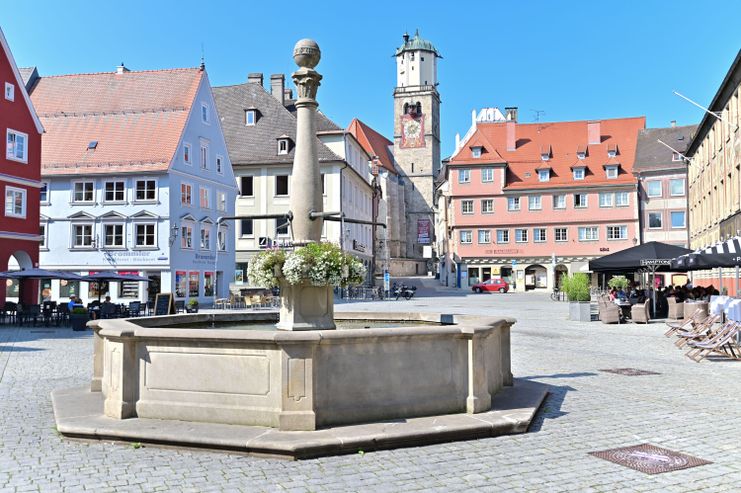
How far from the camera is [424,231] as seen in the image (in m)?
108

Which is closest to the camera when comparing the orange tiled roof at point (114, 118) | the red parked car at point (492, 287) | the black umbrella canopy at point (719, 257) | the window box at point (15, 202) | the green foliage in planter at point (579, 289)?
the black umbrella canopy at point (719, 257)

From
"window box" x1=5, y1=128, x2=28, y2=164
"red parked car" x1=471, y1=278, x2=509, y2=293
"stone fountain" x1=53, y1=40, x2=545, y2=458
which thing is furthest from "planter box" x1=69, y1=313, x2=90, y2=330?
"red parked car" x1=471, y1=278, x2=509, y2=293

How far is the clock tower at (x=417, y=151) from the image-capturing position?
358ft

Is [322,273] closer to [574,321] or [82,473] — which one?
[82,473]

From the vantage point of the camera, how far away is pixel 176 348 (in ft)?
23.9

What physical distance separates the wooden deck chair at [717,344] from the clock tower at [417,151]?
93.5 metres

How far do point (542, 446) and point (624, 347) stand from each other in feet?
35.1

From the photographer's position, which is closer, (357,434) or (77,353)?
(357,434)

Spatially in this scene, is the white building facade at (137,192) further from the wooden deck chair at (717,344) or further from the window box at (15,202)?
the wooden deck chair at (717,344)

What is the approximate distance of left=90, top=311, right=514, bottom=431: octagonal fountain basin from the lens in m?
6.85

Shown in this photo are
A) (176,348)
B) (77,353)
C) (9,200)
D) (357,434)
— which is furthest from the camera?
(9,200)

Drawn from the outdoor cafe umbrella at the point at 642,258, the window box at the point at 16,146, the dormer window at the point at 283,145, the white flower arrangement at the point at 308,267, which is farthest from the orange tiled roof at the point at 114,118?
the white flower arrangement at the point at 308,267

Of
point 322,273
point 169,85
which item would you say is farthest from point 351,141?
point 322,273

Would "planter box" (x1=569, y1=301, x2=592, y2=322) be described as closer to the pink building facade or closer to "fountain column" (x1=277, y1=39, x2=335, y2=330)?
"fountain column" (x1=277, y1=39, x2=335, y2=330)
